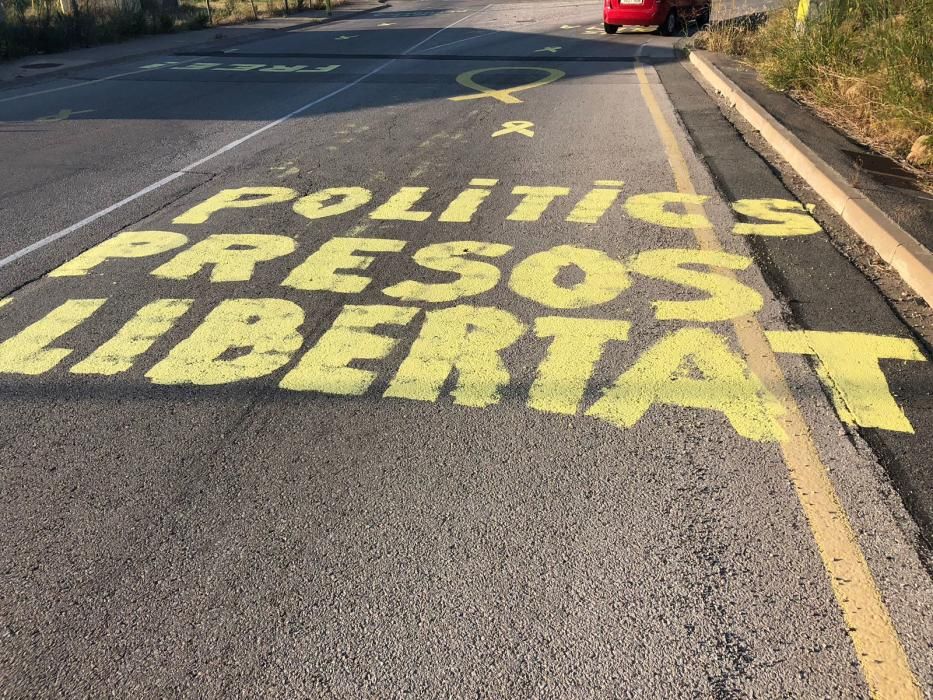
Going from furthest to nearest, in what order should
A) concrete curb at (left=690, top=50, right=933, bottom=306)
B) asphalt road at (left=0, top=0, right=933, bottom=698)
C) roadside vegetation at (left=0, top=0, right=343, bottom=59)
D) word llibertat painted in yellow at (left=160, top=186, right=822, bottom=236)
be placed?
roadside vegetation at (left=0, top=0, right=343, bottom=59)
word llibertat painted in yellow at (left=160, top=186, right=822, bottom=236)
concrete curb at (left=690, top=50, right=933, bottom=306)
asphalt road at (left=0, top=0, right=933, bottom=698)

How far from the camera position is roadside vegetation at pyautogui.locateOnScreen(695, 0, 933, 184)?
8.02 metres

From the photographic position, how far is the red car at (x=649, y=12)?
68.0ft

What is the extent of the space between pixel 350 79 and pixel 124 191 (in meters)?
8.08

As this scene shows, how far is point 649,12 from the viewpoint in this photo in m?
20.8

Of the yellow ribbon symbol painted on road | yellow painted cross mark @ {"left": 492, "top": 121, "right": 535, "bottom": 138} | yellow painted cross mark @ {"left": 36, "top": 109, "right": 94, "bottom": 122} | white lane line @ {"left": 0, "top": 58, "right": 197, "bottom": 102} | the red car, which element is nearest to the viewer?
yellow painted cross mark @ {"left": 492, "top": 121, "right": 535, "bottom": 138}

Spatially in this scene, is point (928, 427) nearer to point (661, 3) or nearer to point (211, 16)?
point (661, 3)

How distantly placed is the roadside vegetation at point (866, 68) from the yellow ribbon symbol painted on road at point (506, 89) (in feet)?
12.0

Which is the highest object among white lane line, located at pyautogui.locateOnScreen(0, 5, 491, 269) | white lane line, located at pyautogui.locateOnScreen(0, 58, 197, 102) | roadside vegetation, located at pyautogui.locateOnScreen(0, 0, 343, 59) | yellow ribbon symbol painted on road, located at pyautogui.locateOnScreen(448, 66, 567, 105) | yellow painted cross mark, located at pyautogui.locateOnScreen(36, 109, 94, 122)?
roadside vegetation, located at pyautogui.locateOnScreen(0, 0, 343, 59)

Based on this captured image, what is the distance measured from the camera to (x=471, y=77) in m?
15.2

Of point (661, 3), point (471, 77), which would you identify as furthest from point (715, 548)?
point (661, 3)

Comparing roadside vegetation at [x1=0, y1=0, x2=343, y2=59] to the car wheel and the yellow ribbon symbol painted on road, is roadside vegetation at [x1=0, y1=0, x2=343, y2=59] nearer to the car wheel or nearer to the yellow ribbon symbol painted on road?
the yellow ribbon symbol painted on road

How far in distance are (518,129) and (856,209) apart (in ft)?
16.6

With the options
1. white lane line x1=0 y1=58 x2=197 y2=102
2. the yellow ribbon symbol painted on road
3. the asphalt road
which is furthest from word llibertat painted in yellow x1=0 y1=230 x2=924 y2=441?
white lane line x1=0 y1=58 x2=197 y2=102

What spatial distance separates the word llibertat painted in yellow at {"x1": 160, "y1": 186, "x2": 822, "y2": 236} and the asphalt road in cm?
4
